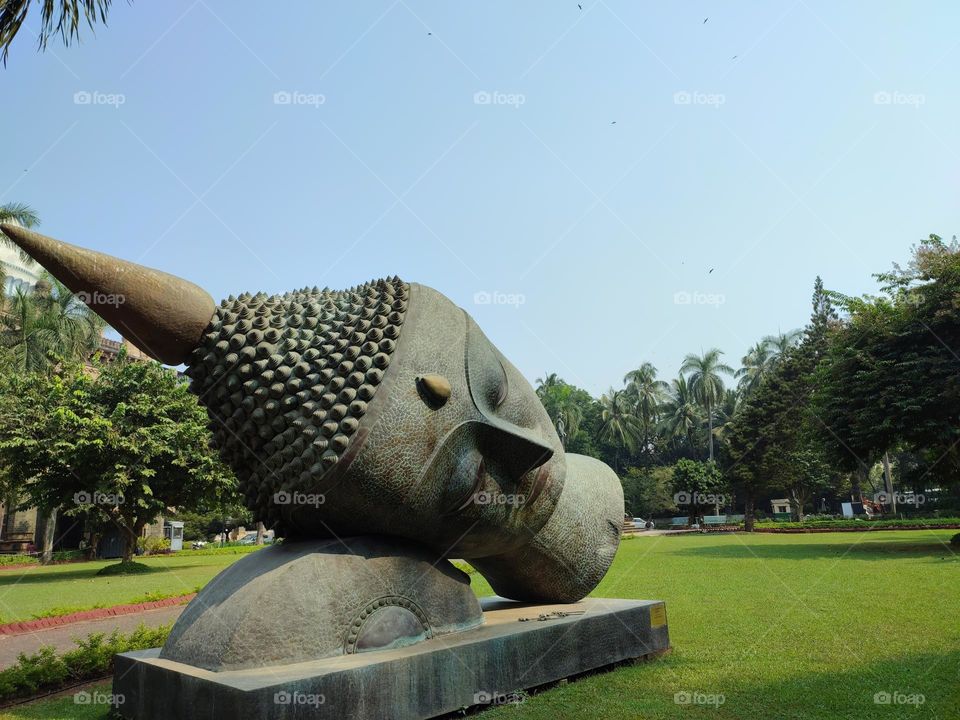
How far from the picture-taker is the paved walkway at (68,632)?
28.9 feet

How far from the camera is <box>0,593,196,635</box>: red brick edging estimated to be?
1012cm

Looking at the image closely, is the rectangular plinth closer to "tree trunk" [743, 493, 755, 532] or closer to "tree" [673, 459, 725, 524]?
"tree trunk" [743, 493, 755, 532]

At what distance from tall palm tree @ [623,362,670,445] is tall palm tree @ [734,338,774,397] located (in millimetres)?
5660

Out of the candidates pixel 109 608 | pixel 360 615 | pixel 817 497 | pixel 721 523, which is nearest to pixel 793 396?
pixel 721 523

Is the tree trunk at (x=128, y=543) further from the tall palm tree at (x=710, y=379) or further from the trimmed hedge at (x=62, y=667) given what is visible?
the tall palm tree at (x=710, y=379)

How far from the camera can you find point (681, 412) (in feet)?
183

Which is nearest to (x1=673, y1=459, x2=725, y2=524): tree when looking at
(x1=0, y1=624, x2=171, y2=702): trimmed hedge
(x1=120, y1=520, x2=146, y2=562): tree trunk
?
(x1=120, y1=520, x2=146, y2=562): tree trunk

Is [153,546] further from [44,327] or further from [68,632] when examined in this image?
[68,632]

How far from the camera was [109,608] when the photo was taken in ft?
39.1

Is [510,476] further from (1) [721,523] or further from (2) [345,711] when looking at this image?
(1) [721,523]

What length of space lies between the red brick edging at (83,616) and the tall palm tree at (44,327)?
19208 mm

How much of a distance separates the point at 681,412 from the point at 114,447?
44699mm

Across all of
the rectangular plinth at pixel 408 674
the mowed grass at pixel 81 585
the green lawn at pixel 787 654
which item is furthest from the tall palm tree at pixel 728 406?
the rectangular plinth at pixel 408 674

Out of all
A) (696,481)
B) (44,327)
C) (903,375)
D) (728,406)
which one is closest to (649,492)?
(696,481)
